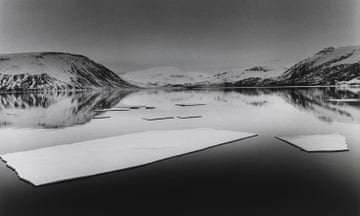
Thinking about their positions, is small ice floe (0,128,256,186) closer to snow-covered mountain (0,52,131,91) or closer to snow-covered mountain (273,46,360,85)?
snow-covered mountain (273,46,360,85)

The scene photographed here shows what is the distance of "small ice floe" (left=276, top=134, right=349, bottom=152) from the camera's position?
10.2 feet

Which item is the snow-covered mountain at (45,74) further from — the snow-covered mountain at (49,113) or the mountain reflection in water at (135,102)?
the snow-covered mountain at (49,113)

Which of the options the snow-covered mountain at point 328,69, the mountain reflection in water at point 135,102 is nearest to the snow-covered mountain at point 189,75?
the snow-covered mountain at point 328,69

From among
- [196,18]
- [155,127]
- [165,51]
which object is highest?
[196,18]

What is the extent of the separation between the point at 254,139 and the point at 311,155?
968 millimetres

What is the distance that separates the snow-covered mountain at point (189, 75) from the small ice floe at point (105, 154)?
16.6m

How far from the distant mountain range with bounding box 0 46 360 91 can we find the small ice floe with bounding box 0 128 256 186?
16.7 meters

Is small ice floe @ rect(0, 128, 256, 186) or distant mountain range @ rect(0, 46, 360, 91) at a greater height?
distant mountain range @ rect(0, 46, 360, 91)

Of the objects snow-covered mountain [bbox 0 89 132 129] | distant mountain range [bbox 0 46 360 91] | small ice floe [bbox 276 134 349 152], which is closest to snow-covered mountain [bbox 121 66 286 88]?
distant mountain range [bbox 0 46 360 91]

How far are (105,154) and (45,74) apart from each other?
47.8 m

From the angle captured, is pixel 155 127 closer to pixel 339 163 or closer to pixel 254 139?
pixel 254 139

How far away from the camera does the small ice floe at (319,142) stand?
3.11 metres

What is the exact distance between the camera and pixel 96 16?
18.5m

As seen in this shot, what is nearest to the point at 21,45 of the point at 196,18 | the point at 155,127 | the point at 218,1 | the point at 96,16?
the point at 96,16
